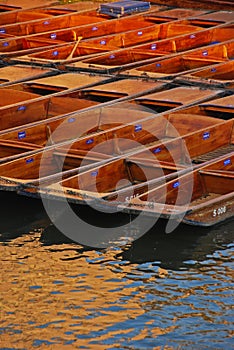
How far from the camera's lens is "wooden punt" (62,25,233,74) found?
19.6m

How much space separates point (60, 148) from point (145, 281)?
118 inches

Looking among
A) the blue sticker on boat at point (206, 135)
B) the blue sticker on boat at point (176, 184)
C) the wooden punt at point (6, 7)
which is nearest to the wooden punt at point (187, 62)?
the blue sticker on boat at point (206, 135)

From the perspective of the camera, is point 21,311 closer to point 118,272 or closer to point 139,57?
point 118,272

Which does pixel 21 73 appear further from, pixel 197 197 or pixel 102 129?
pixel 197 197

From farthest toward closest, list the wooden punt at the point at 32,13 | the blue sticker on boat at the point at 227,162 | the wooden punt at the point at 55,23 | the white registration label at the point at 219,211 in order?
the wooden punt at the point at 32,13 → the wooden punt at the point at 55,23 → the blue sticker on boat at the point at 227,162 → the white registration label at the point at 219,211

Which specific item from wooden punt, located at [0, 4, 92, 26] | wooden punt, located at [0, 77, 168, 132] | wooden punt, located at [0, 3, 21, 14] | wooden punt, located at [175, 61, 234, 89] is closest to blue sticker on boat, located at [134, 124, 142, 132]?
wooden punt, located at [0, 77, 168, 132]

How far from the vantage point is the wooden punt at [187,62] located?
1923cm

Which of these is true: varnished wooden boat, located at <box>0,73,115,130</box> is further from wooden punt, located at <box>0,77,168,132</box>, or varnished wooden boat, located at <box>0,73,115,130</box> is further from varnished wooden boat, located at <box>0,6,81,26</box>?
varnished wooden boat, located at <box>0,6,81,26</box>

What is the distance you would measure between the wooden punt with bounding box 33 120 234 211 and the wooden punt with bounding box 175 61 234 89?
2.66 meters

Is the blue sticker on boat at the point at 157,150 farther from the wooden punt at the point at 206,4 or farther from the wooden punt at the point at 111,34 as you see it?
the wooden punt at the point at 206,4

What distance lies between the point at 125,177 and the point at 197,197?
1.04 metres

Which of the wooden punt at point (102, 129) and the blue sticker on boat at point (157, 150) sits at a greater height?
the wooden punt at point (102, 129)

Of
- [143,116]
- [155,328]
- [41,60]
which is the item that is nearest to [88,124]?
[143,116]

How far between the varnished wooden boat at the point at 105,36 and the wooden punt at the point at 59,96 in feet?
7.33
